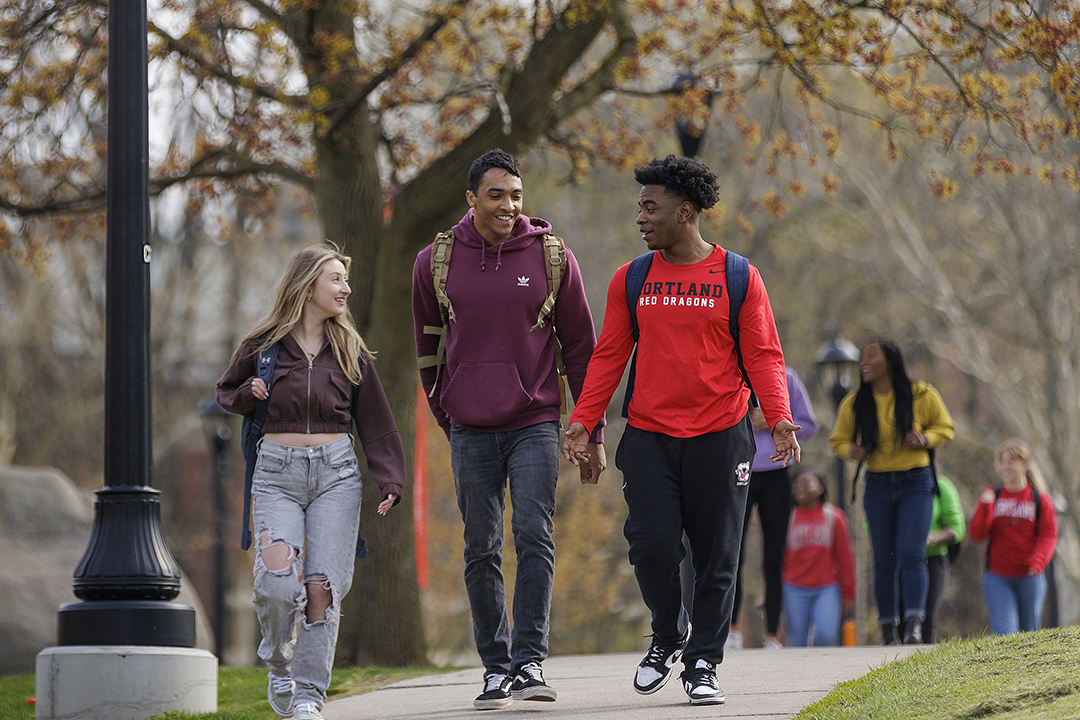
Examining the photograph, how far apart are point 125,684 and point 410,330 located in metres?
4.01

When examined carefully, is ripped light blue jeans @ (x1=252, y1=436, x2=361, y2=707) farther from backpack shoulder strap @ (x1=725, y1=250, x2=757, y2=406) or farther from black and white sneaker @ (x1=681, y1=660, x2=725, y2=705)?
backpack shoulder strap @ (x1=725, y1=250, x2=757, y2=406)

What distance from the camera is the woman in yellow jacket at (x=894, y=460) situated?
8320 mm

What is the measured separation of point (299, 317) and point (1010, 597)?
613 centimetres

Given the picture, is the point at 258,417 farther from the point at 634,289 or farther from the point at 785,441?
the point at 785,441

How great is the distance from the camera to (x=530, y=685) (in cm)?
540

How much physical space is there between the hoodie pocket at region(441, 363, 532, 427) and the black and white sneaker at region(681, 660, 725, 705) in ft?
4.15

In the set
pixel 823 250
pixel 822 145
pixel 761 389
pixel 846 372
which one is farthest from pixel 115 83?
pixel 823 250

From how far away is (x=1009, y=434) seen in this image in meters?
27.3

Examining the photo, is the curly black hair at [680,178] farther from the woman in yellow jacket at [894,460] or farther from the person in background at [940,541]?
the person in background at [940,541]

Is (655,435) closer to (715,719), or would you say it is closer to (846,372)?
(715,719)

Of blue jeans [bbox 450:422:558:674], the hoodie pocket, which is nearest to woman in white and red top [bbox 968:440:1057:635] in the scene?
blue jeans [bbox 450:422:558:674]

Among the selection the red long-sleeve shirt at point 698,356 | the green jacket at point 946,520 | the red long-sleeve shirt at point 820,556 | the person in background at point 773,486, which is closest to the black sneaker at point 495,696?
the red long-sleeve shirt at point 698,356

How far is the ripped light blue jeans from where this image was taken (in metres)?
5.22

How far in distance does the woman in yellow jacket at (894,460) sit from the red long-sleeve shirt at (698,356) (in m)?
3.12
